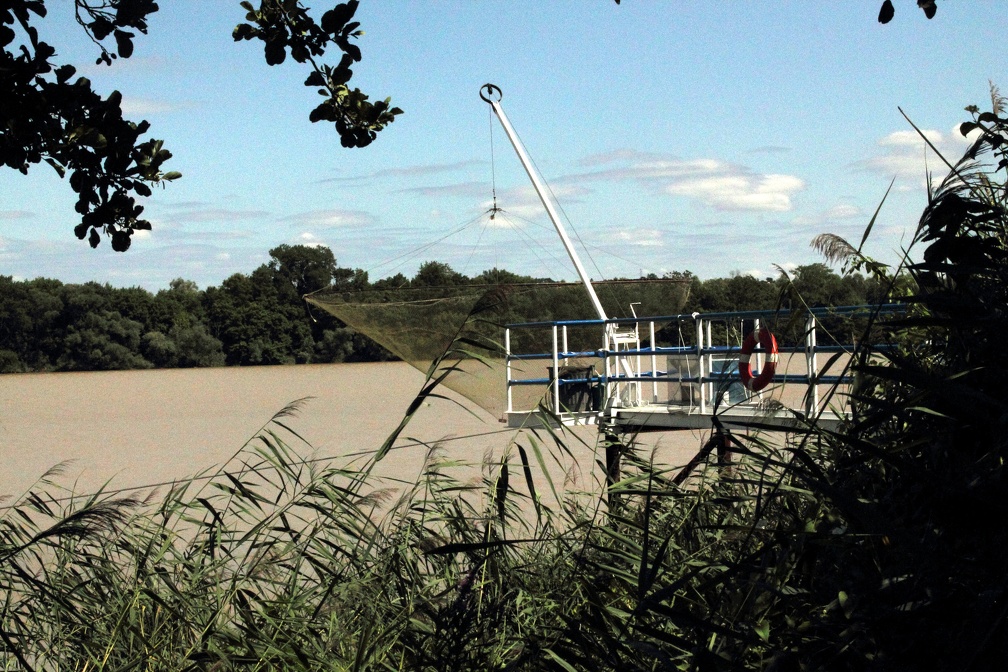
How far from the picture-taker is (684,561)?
2.77m

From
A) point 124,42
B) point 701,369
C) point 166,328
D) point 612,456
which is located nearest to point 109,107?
point 124,42

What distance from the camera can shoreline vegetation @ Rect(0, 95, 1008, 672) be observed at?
2125 mm

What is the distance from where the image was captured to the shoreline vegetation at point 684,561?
212cm

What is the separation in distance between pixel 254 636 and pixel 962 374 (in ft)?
6.93

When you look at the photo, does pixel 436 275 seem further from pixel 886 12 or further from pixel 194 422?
pixel 886 12

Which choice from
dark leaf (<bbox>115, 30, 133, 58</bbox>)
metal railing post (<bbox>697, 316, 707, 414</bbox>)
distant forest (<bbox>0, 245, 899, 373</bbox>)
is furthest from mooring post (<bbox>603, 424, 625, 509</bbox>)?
distant forest (<bbox>0, 245, 899, 373</bbox>)

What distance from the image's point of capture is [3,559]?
3.37 meters

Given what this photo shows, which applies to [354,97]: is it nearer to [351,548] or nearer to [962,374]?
[351,548]

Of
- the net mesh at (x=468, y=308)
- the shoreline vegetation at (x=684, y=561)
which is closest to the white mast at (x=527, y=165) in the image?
the net mesh at (x=468, y=308)

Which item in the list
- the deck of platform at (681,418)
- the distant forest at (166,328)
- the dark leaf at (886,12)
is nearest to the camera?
the deck of platform at (681,418)

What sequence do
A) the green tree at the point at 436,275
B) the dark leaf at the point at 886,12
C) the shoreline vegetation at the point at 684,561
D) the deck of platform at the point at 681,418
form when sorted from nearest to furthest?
1. the shoreline vegetation at the point at 684,561
2. the deck of platform at the point at 681,418
3. the dark leaf at the point at 886,12
4. the green tree at the point at 436,275

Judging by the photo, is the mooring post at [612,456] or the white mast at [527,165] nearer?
the mooring post at [612,456]

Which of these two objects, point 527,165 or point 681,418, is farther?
point 527,165

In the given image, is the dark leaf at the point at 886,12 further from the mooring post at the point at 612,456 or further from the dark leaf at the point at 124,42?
the dark leaf at the point at 124,42
